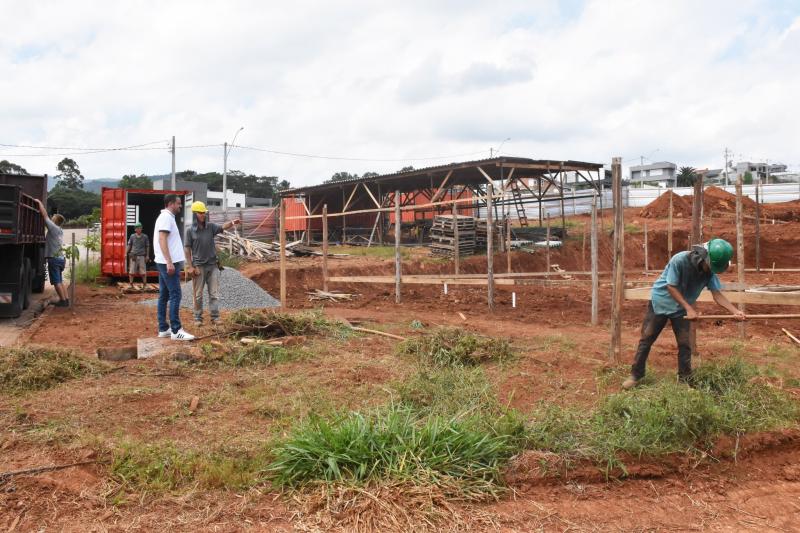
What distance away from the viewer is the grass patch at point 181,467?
3.73m

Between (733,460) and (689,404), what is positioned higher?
(689,404)

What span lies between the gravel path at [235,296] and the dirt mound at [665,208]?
24507mm

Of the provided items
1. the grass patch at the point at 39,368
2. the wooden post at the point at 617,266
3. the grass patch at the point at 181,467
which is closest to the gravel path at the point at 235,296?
the grass patch at the point at 39,368

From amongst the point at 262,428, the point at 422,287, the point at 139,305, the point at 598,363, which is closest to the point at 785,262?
the point at 422,287

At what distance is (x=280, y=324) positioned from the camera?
26.1 feet

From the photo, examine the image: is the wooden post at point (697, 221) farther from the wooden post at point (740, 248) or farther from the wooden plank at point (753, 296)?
the wooden post at point (740, 248)

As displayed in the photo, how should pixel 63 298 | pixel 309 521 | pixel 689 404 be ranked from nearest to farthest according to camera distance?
pixel 309 521, pixel 689 404, pixel 63 298

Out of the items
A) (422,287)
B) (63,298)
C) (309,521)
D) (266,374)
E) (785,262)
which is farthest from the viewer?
(785,262)

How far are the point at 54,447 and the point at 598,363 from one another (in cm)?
480

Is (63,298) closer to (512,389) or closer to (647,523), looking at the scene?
(512,389)

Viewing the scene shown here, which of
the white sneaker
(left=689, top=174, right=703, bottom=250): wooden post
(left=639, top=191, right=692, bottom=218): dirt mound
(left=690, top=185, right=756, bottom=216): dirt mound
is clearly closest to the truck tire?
the white sneaker

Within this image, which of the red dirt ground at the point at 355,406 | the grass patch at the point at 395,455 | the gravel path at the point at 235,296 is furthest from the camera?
the gravel path at the point at 235,296

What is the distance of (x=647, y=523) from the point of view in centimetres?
348

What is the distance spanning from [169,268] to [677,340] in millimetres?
5493
